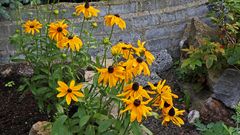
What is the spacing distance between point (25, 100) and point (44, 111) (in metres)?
0.24

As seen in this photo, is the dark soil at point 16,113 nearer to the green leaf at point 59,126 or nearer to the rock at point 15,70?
the rock at point 15,70

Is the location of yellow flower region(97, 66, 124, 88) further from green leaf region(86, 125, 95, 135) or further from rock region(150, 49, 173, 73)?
rock region(150, 49, 173, 73)

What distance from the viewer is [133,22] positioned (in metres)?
3.76

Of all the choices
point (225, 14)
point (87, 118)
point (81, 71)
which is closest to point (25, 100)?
point (81, 71)

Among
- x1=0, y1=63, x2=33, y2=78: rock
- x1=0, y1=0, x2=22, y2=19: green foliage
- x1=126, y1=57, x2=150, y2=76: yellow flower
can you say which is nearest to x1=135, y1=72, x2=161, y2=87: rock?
x1=0, y1=63, x2=33, y2=78: rock

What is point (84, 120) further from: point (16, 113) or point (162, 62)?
point (162, 62)

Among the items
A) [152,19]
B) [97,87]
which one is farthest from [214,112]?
[97,87]

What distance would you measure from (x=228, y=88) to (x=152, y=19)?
99 cm

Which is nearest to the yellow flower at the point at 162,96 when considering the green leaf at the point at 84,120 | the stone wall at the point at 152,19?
the green leaf at the point at 84,120

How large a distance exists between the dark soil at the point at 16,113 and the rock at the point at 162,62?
1161 mm

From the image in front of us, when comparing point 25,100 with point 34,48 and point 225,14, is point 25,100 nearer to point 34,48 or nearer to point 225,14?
point 34,48

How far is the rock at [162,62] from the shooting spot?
147 inches

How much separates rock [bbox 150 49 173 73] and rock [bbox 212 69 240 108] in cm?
64

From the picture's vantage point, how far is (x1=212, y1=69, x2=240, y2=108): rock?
10.6ft
